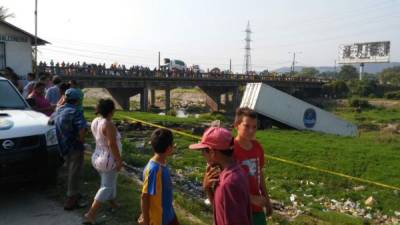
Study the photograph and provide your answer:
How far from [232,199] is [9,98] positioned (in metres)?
5.91

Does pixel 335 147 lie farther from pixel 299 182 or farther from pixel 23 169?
pixel 23 169

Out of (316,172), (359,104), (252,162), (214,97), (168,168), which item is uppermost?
(252,162)

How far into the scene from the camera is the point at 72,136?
6438 mm

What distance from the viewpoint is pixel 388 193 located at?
40.0ft

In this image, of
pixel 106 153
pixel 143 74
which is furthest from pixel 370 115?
pixel 106 153

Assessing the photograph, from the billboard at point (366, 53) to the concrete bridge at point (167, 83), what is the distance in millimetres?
22648

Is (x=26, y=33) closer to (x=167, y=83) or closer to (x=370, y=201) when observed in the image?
(x=370, y=201)

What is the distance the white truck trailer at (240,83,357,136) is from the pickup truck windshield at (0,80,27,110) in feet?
66.3

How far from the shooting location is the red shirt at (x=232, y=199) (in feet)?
10.8

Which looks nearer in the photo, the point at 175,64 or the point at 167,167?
the point at 167,167

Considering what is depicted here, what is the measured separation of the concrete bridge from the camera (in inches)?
1677

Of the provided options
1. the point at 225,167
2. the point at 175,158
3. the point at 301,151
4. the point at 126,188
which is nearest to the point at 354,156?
the point at 301,151

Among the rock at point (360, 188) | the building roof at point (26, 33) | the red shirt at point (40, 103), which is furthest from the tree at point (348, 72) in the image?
the red shirt at point (40, 103)

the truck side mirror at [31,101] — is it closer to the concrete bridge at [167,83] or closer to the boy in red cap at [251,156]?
the boy in red cap at [251,156]
